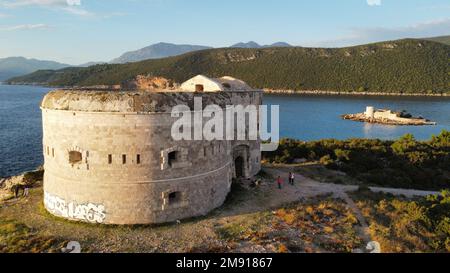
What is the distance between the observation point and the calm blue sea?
44219 millimetres

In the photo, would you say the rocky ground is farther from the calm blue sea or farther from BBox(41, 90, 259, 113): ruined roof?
the calm blue sea

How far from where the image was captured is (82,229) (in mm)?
15641

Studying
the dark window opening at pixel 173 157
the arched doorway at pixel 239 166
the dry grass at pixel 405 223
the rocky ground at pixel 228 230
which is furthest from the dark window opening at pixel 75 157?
the dry grass at pixel 405 223

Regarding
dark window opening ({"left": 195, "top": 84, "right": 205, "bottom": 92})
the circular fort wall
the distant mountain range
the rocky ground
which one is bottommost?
the rocky ground

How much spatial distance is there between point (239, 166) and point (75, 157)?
32.2 feet

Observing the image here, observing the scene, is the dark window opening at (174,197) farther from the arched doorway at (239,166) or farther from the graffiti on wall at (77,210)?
the arched doorway at (239,166)

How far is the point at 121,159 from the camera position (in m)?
15.5

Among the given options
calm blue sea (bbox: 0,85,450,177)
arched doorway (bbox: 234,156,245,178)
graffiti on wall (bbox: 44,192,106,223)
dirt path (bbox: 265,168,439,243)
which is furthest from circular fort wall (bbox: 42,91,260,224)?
calm blue sea (bbox: 0,85,450,177)

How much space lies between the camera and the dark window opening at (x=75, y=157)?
53.1 feet

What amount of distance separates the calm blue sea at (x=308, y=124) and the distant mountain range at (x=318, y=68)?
17.3 m

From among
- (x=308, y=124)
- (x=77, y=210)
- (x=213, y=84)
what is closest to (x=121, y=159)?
(x=77, y=210)

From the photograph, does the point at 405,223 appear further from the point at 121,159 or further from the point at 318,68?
the point at 318,68

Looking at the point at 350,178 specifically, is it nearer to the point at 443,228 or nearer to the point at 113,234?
the point at 443,228

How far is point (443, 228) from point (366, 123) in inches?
2605
